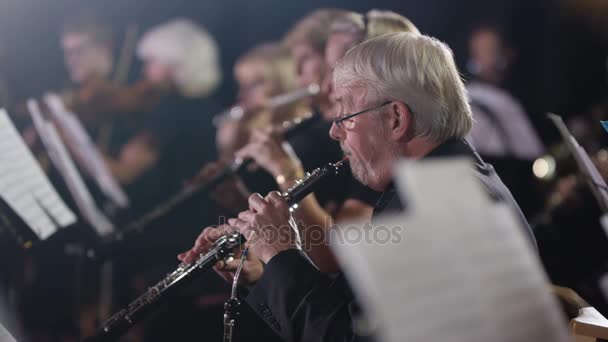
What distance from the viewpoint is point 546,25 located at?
16.2ft

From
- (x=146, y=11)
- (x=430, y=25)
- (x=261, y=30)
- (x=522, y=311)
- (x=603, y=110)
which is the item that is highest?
(x=146, y=11)

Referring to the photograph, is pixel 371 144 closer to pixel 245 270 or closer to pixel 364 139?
pixel 364 139

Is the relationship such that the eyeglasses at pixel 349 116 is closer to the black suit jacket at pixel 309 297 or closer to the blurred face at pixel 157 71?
the black suit jacket at pixel 309 297

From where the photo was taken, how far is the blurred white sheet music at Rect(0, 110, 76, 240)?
100 inches

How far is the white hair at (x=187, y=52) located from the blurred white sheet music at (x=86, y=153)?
812 mm

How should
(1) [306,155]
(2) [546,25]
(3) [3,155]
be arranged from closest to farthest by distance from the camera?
(3) [3,155] < (1) [306,155] < (2) [546,25]

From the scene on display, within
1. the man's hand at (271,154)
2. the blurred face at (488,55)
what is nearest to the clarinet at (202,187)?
the man's hand at (271,154)

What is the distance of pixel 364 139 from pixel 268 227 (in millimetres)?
418

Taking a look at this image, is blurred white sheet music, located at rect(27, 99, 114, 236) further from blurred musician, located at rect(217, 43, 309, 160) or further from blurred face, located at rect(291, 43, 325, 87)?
blurred face, located at rect(291, 43, 325, 87)

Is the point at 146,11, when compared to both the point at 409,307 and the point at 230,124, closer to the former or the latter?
Result: the point at 230,124

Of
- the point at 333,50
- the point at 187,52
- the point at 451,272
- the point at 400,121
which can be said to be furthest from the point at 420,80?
the point at 187,52

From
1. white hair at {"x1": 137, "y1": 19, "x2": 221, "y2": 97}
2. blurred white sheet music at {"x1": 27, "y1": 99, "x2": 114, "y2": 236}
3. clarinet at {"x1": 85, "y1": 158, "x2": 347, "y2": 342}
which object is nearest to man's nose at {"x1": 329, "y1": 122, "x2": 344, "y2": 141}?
clarinet at {"x1": 85, "y1": 158, "x2": 347, "y2": 342}

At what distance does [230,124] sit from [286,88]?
49 cm

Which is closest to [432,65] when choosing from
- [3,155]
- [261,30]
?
[3,155]
